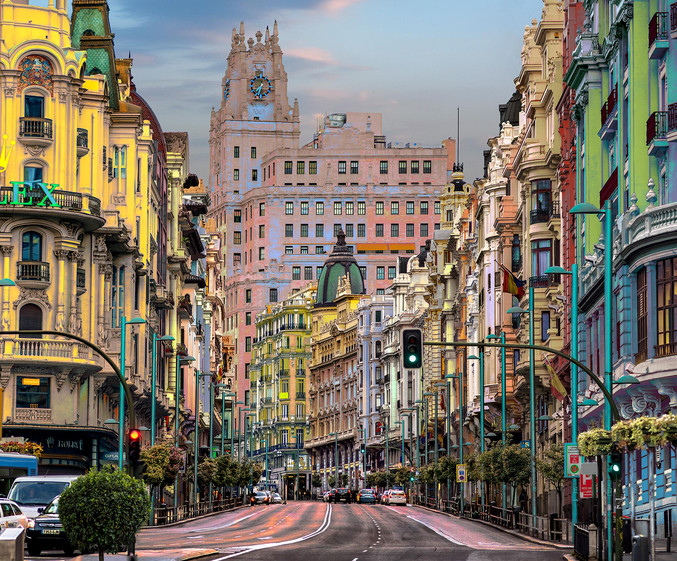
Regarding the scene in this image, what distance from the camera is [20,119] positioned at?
79812 mm

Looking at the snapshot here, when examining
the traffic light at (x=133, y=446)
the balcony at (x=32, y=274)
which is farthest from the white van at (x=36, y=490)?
the balcony at (x=32, y=274)

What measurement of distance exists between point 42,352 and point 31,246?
5.44 metres

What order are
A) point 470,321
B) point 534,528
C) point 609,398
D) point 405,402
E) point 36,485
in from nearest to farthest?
point 609,398 < point 36,485 < point 534,528 < point 470,321 < point 405,402

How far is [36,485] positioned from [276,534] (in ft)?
66.4

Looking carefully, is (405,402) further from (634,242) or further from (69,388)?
(634,242)

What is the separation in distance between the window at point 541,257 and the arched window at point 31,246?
2543cm

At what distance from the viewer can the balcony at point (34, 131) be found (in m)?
79.6

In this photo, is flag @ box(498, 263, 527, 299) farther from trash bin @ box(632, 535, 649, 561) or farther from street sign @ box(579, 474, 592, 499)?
trash bin @ box(632, 535, 649, 561)

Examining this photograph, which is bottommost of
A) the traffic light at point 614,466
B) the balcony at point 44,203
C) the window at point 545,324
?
the traffic light at point 614,466

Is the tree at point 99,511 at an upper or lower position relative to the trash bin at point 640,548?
upper

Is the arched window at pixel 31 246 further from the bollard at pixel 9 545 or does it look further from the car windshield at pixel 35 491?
the bollard at pixel 9 545

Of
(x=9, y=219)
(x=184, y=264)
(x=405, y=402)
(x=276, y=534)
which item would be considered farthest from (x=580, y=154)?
(x=405, y=402)

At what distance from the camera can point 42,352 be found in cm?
7794

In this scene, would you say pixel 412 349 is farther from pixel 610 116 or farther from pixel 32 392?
→ pixel 32 392
